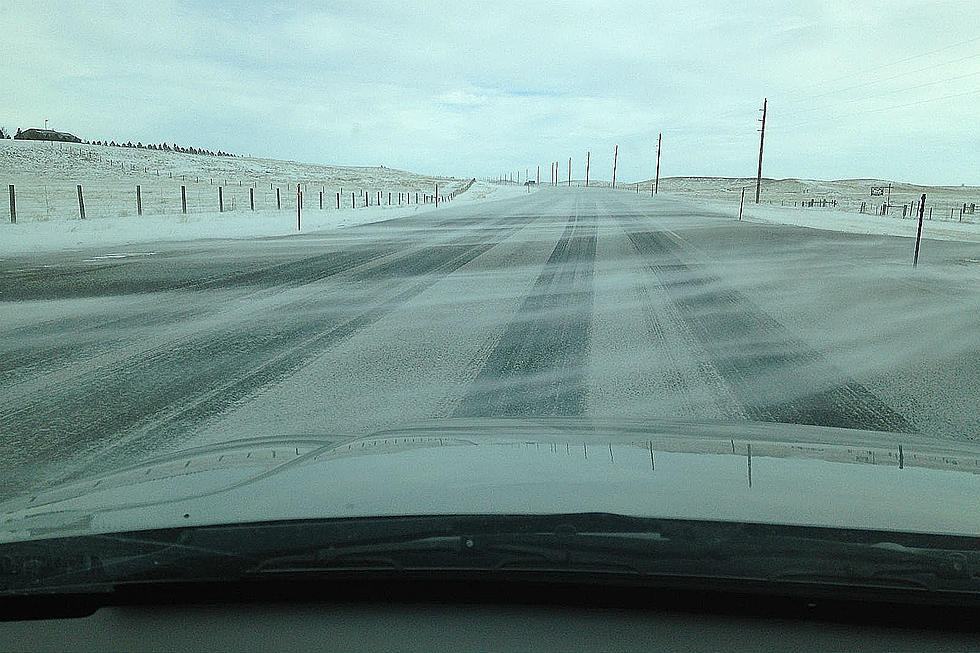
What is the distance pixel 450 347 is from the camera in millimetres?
7758

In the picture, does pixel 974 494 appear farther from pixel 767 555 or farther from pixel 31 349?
pixel 31 349

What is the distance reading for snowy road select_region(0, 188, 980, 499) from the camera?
17.8ft

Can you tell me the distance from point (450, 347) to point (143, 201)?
43.8 m

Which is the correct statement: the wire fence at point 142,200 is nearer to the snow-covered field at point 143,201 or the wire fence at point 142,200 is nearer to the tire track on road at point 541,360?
the snow-covered field at point 143,201

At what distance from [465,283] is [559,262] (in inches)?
146

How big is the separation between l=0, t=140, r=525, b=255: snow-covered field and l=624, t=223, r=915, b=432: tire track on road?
1504cm

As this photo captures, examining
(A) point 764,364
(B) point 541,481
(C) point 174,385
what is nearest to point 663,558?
(B) point 541,481

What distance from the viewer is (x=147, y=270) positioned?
14.4 metres

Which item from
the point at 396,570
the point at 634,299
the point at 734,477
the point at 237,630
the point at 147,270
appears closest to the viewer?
the point at 237,630

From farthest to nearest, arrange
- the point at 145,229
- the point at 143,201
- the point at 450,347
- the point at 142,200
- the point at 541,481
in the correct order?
the point at 142,200 < the point at 143,201 < the point at 145,229 < the point at 450,347 < the point at 541,481

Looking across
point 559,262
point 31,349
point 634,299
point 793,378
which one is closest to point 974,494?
point 793,378

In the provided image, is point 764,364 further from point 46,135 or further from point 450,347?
point 46,135

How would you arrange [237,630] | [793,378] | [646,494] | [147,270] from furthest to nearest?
1. [147,270]
2. [793,378]
3. [646,494]
4. [237,630]

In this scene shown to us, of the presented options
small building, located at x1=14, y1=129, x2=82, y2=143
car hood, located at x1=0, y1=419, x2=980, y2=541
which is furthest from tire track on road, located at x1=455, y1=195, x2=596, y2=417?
small building, located at x1=14, y1=129, x2=82, y2=143
